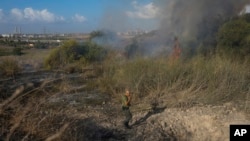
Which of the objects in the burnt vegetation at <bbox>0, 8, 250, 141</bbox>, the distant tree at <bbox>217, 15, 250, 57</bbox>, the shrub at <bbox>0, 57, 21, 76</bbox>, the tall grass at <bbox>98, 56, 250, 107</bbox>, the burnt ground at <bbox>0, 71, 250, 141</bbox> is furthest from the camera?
the shrub at <bbox>0, 57, 21, 76</bbox>

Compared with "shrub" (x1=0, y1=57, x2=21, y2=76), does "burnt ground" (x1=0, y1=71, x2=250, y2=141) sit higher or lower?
lower

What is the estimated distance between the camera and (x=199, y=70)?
54.6ft

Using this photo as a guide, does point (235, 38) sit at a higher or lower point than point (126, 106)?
higher

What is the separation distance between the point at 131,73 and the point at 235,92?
181 inches

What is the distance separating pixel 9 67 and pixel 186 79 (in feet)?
55.0

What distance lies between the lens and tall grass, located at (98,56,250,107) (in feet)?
51.0

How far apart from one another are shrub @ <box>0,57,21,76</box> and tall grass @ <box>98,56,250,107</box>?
1276cm

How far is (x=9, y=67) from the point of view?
28.5m

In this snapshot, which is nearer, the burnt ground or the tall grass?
the burnt ground

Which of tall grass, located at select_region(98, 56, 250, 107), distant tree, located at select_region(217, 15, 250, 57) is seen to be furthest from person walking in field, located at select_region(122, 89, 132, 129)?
distant tree, located at select_region(217, 15, 250, 57)

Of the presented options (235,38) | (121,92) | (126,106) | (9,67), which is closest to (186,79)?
(121,92)

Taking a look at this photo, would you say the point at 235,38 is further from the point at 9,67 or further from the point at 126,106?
the point at 9,67

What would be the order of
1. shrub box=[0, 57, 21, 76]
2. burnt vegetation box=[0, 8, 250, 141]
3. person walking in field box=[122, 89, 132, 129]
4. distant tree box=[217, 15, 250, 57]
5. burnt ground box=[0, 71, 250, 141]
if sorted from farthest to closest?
shrub box=[0, 57, 21, 76], distant tree box=[217, 15, 250, 57], person walking in field box=[122, 89, 132, 129], burnt vegetation box=[0, 8, 250, 141], burnt ground box=[0, 71, 250, 141]

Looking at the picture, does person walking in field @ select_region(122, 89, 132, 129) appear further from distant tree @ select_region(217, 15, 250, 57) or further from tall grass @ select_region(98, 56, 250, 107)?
distant tree @ select_region(217, 15, 250, 57)
